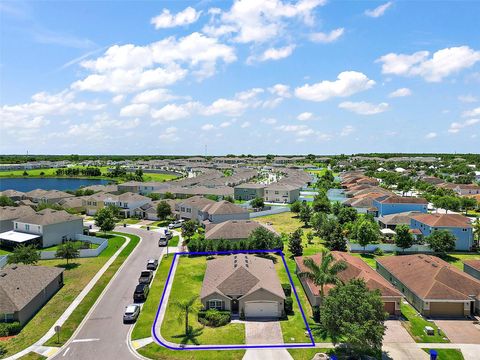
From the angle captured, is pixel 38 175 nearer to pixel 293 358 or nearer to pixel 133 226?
pixel 133 226

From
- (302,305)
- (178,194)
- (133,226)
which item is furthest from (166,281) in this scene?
(178,194)

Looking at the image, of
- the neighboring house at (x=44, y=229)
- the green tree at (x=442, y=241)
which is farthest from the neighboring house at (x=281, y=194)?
the neighboring house at (x=44, y=229)

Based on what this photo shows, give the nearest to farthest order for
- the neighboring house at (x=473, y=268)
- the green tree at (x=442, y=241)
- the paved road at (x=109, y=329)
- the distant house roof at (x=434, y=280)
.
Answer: the paved road at (x=109, y=329) < the distant house roof at (x=434, y=280) < the neighboring house at (x=473, y=268) < the green tree at (x=442, y=241)

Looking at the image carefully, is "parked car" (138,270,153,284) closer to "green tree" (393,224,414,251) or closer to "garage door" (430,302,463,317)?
"garage door" (430,302,463,317)

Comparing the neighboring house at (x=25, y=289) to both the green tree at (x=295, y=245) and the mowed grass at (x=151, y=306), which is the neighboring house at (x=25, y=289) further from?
the green tree at (x=295, y=245)

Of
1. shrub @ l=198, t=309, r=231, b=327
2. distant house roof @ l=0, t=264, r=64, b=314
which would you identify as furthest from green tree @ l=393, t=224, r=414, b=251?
distant house roof @ l=0, t=264, r=64, b=314
